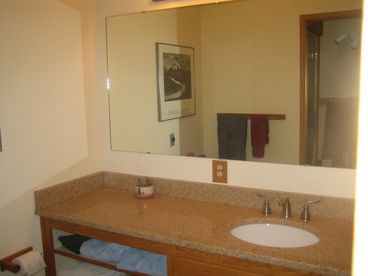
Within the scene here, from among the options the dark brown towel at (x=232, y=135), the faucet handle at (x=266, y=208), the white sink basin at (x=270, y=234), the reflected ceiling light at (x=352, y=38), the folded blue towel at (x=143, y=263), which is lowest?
the folded blue towel at (x=143, y=263)

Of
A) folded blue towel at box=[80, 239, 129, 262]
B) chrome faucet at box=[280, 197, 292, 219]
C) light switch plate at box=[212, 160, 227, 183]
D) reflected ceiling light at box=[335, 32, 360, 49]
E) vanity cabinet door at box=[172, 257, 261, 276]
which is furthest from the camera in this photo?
light switch plate at box=[212, 160, 227, 183]

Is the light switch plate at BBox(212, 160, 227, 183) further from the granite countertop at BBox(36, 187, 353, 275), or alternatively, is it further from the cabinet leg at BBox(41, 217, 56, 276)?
the cabinet leg at BBox(41, 217, 56, 276)

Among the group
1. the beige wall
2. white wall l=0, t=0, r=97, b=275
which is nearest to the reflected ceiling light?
the beige wall

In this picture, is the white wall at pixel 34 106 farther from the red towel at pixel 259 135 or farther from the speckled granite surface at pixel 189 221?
the red towel at pixel 259 135

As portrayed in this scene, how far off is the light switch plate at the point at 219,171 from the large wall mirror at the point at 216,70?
0.04 metres

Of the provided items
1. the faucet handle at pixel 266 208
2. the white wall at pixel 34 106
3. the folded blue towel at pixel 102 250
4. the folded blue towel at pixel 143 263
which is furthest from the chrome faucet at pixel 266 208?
the white wall at pixel 34 106

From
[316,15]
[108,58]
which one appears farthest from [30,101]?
[316,15]

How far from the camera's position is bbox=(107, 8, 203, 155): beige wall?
6.41ft

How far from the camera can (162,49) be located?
2.03 m

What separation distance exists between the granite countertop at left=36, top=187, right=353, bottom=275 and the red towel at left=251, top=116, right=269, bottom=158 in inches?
12.0

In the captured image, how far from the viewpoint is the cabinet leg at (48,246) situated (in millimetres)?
1881

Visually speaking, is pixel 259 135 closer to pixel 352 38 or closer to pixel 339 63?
pixel 339 63

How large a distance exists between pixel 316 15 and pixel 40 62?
1422mm

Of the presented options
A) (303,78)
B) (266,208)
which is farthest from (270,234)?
(303,78)
